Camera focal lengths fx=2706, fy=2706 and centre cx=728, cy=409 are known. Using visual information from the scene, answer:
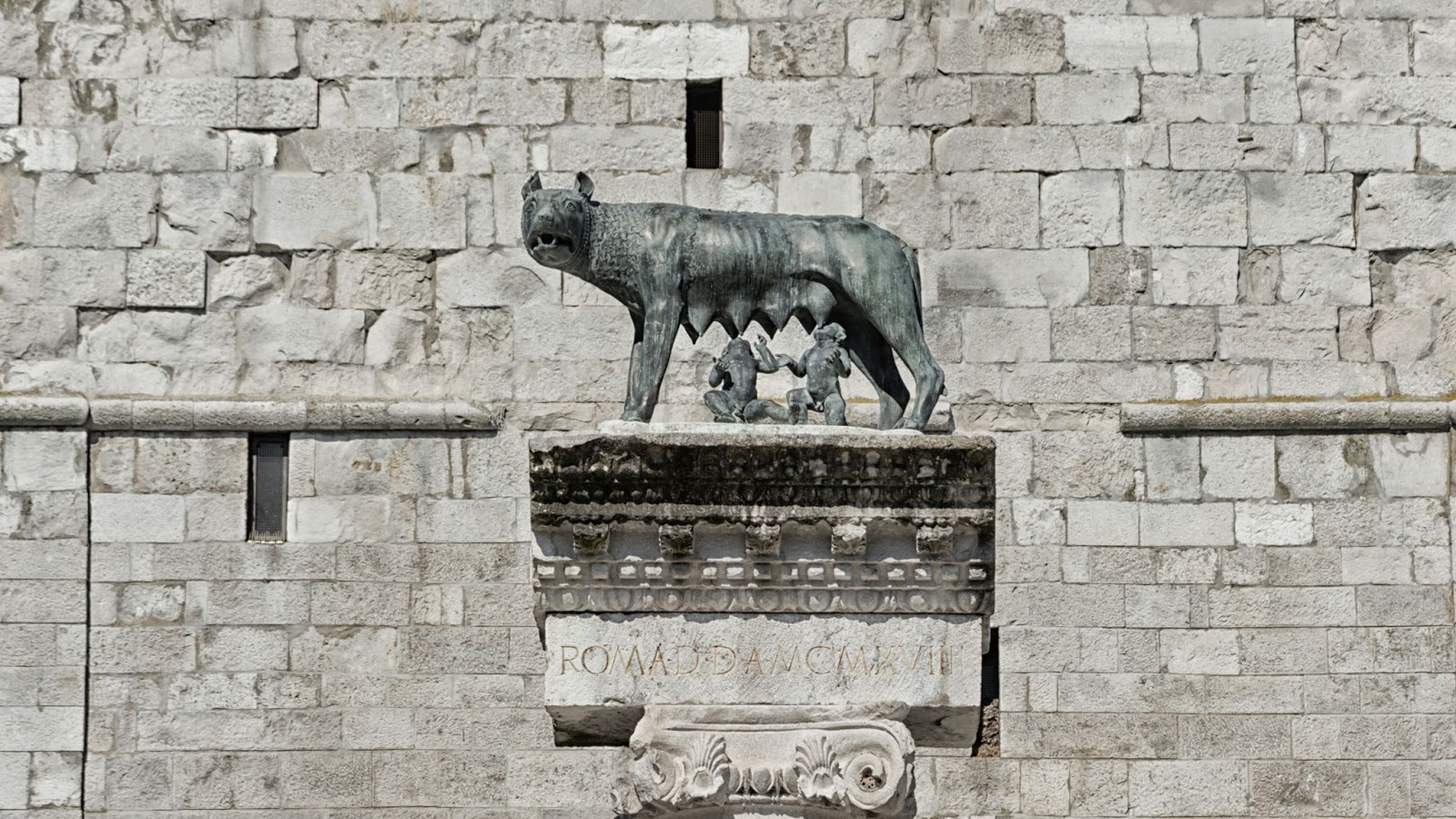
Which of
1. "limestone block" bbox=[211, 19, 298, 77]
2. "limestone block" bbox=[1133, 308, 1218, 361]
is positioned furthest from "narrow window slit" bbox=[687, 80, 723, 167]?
"limestone block" bbox=[1133, 308, 1218, 361]

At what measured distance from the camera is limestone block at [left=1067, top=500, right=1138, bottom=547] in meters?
12.5

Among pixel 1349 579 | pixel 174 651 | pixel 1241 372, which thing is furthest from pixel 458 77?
pixel 1349 579

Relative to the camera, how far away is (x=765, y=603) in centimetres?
821

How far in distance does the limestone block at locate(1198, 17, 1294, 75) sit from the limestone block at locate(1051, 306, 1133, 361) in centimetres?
130

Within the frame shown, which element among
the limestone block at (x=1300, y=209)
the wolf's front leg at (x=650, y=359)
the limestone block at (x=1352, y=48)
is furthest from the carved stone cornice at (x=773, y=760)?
the limestone block at (x=1352, y=48)

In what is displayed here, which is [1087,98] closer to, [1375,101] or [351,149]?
[1375,101]

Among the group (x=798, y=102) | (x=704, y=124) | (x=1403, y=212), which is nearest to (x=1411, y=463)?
(x=1403, y=212)

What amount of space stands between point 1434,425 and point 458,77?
4845mm

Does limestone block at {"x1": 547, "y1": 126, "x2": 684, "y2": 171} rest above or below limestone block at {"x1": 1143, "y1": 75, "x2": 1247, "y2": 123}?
below

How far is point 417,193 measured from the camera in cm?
1274

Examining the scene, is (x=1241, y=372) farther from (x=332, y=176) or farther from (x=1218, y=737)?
(x=332, y=176)

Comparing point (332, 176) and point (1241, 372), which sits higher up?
point (332, 176)

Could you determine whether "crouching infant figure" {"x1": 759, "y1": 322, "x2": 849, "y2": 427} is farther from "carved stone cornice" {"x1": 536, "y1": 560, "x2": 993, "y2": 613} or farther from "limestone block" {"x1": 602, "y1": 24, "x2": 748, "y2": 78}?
"limestone block" {"x1": 602, "y1": 24, "x2": 748, "y2": 78}

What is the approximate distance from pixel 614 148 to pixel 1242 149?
297cm
